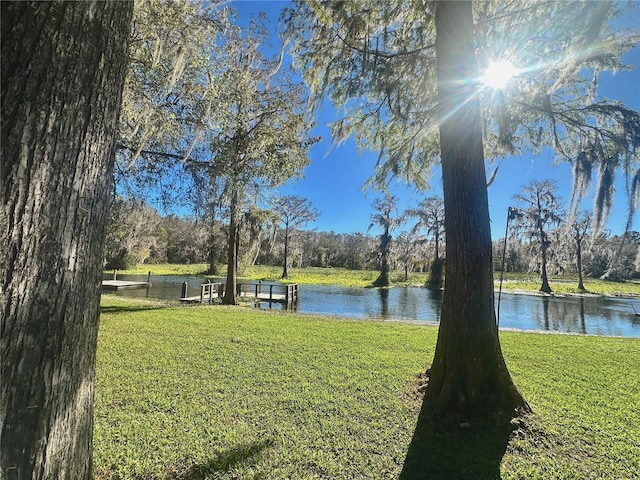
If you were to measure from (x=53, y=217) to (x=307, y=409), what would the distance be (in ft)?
8.41

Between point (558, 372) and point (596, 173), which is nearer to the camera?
point (596, 173)

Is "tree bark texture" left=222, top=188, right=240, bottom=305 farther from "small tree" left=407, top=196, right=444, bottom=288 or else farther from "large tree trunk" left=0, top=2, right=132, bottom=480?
"small tree" left=407, top=196, right=444, bottom=288

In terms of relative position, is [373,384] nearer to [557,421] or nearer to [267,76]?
[557,421]

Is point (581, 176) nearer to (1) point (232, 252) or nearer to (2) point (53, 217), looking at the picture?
(2) point (53, 217)

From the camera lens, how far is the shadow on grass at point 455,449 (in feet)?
6.83

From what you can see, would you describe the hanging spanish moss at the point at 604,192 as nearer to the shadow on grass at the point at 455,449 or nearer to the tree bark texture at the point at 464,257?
the tree bark texture at the point at 464,257

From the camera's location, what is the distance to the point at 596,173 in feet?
11.4

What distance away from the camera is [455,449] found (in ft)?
7.69

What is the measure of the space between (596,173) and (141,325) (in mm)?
7496

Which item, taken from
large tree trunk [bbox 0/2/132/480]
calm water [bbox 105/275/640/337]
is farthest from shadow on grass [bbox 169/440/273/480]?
calm water [bbox 105/275/640/337]

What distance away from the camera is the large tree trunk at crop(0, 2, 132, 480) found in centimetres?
96

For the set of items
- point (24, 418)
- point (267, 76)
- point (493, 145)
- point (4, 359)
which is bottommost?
point (24, 418)

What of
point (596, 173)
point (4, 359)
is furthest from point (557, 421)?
point (4, 359)

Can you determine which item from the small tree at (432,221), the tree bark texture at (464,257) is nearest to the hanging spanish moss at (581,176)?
the tree bark texture at (464,257)
